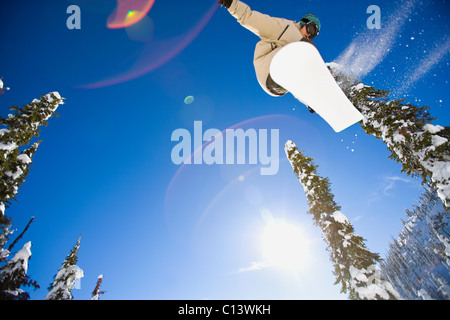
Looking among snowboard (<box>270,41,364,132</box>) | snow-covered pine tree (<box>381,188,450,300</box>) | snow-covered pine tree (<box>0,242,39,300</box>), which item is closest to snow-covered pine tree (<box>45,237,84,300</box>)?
snow-covered pine tree (<box>0,242,39,300</box>)

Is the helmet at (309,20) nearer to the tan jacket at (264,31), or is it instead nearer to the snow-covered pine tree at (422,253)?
the tan jacket at (264,31)

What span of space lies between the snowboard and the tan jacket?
204mm

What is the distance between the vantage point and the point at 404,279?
240 ft

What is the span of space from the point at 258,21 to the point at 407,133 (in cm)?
473

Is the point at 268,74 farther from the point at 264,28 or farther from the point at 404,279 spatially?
the point at 404,279

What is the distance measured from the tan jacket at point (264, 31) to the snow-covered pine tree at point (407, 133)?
3.44 metres

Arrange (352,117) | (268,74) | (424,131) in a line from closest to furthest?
1. (268,74)
2. (352,117)
3. (424,131)

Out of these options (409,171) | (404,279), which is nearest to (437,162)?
(409,171)

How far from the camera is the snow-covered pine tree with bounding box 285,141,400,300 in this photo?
16.9 feet

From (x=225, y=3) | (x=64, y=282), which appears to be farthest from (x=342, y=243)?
(x=64, y=282)

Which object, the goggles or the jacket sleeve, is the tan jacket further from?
the goggles

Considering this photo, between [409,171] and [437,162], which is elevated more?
[409,171]

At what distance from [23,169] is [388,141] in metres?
14.2
